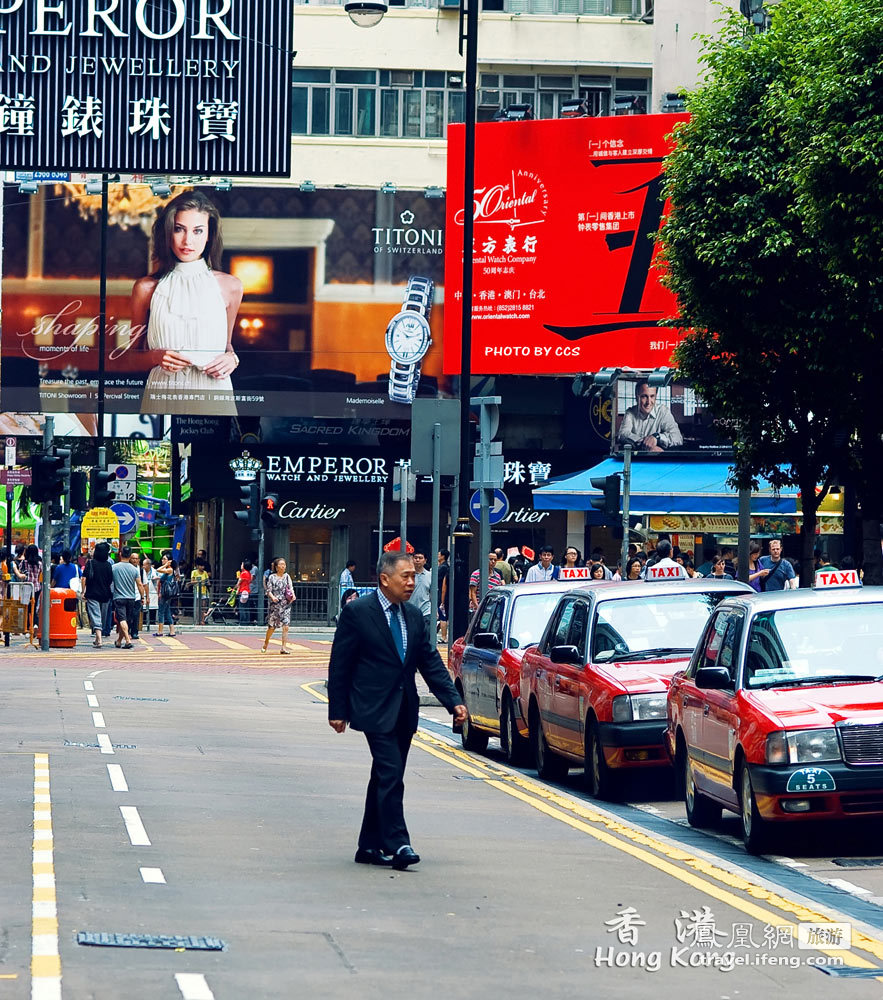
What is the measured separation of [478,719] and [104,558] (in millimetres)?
18192

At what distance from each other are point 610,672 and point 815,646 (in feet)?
9.61

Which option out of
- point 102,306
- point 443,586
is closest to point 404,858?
point 443,586

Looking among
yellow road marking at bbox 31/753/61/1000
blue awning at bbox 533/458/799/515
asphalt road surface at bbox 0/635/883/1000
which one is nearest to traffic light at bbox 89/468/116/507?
blue awning at bbox 533/458/799/515

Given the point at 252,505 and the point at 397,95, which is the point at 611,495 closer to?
the point at 252,505

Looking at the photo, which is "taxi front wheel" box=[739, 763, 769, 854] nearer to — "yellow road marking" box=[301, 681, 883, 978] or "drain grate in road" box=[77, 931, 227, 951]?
"yellow road marking" box=[301, 681, 883, 978]

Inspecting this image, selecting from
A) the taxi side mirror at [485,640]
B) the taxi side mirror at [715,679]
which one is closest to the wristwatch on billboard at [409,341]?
the taxi side mirror at [485,640]

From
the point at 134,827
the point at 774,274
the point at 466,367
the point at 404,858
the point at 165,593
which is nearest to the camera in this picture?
the point at 404,858

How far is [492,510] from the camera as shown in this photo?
28.5m

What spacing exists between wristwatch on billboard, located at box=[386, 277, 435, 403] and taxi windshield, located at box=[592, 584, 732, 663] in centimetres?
3307

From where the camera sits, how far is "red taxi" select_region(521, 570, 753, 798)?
15.1 meters

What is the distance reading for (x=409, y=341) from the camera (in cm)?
4947

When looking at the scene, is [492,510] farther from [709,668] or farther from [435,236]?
[435,236]

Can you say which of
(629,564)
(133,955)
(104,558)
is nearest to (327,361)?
(104,558)

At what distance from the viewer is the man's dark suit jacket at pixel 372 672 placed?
36.0 ft
